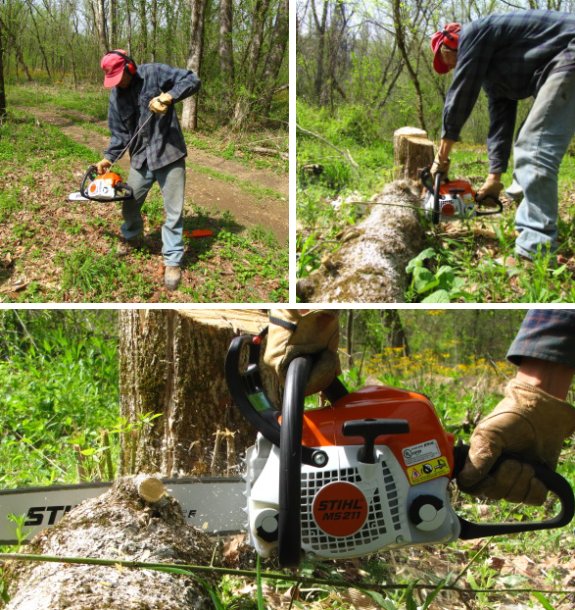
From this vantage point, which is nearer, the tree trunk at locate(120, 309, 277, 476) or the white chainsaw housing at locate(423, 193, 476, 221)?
the tree trunk at locate(120, 309, 277, 476)

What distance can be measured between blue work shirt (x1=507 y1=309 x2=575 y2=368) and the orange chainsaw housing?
0.33 metres

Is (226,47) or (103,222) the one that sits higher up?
(226,47)

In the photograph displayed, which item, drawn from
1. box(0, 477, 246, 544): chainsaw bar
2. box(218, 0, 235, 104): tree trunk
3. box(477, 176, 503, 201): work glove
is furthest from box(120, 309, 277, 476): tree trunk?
box(218, 0, 235, 104): tree trunk

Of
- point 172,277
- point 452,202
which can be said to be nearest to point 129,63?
point 172,277

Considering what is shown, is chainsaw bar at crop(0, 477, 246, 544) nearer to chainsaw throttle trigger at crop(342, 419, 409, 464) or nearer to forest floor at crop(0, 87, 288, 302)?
chainsaw throttle trigger at crop(342, 419, 409, 464)

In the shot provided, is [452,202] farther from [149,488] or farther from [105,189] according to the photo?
[149,488]

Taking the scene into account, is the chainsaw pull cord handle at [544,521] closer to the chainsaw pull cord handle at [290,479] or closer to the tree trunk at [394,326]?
the chainsaw pull cord handle at [290,479]

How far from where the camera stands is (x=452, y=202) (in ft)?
11.9

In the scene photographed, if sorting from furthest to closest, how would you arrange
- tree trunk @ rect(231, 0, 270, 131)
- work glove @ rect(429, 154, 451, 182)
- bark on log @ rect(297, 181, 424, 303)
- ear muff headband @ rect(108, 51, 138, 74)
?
tree trunk @ rect(231, 0, 270, 131), ear muff headband @ rect(108, 51, 138, 74), work glove @ rect(429, 154, 451, 182), bark on log @ rect(297, 181, 424, 303)

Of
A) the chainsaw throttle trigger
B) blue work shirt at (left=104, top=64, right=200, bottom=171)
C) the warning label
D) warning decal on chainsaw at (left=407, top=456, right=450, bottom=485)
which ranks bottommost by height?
warning decal on chainsaw at (left=407, top=456, right=450, bottom=485)

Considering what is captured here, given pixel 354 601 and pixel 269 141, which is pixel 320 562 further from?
pixel 269 141

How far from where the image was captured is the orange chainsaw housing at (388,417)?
67.0 inches

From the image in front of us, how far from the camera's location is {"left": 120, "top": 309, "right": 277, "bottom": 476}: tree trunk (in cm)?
279

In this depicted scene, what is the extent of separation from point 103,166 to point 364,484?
323 cm
